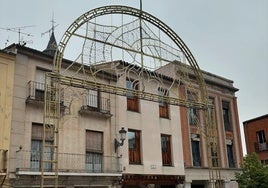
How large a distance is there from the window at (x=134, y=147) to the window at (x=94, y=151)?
6.62 ft

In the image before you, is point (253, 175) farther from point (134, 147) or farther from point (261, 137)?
point (261, 137)

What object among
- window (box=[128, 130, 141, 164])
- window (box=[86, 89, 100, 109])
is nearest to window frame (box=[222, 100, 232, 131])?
window (box=[128, 130, 141, 164])

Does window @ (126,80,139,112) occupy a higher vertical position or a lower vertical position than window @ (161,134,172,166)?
higher

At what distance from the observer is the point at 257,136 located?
35.7 metres

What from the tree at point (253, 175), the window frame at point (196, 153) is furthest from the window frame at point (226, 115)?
the tree at point (253, 175)

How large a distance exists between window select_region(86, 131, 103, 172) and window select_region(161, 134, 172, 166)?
4.61 metres

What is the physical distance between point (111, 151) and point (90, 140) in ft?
4.33

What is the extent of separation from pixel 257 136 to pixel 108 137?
68.2ft

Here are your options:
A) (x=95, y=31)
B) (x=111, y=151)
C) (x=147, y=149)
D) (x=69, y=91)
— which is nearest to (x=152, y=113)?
Answer: (x=147, y=149)

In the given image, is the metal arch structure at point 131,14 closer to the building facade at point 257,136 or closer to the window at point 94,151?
the window at point 94,151

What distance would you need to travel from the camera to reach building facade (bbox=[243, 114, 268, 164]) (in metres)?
34.3

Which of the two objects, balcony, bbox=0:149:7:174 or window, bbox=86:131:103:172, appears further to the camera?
window, bbox=86:131:103:172

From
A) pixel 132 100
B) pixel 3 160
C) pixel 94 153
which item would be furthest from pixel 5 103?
pixel 132 100

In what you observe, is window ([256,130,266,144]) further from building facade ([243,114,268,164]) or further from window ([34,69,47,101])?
window ([34,69,47,101])
